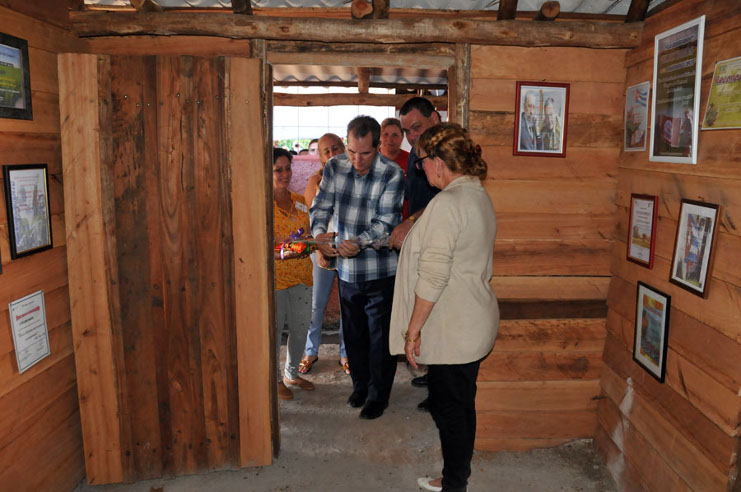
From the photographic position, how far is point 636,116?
9.38 feet

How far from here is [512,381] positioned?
324cm

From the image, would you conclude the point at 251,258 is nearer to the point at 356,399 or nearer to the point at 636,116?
the point at 356,399

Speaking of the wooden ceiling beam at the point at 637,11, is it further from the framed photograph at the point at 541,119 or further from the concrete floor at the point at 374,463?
the concrete floor at the point at 374,463

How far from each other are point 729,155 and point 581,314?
53.0 inches

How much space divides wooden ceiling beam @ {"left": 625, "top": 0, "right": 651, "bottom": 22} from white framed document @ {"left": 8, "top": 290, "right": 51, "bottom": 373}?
335cm

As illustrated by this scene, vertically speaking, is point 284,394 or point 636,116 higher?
point 636,116

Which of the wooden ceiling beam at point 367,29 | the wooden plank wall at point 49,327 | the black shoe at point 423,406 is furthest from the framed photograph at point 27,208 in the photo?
the black shoe at point 423,406

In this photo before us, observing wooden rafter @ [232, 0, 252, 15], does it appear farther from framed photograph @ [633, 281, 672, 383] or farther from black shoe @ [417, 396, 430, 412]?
black shoe @ [417, 396, 430, 412]

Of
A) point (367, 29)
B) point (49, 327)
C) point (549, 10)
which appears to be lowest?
point (49, 327)

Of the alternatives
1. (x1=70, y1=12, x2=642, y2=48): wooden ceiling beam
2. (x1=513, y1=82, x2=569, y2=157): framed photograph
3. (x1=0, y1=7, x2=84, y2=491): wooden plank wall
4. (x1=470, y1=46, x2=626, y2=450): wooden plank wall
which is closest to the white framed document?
(x1=0, y1=7, x2=84, y2=491): wooden plank wall

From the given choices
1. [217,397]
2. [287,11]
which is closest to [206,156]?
[287,11]

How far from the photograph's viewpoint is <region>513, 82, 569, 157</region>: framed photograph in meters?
3.00

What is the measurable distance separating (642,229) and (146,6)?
2.83 metres

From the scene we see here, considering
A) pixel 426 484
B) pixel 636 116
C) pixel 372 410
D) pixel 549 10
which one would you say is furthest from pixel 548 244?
pixel 372 410
